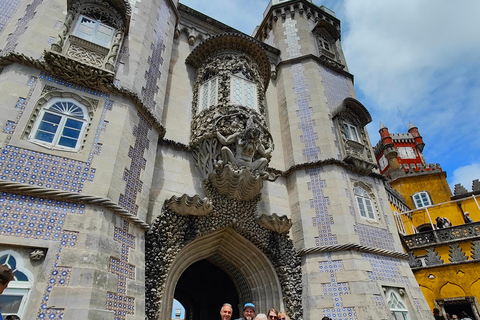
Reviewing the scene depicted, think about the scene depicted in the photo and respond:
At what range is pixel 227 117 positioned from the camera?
384 inches

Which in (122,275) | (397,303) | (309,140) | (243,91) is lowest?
(397,303)

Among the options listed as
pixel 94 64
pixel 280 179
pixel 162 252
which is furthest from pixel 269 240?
pixel 94 64

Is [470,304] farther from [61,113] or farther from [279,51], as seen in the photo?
[61,113]

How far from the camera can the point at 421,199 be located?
81.0 ft

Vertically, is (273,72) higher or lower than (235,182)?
higher

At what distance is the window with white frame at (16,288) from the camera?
476 centimetres

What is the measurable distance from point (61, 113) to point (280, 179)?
726 centimetres

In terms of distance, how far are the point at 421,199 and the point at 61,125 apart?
2606 centimetres

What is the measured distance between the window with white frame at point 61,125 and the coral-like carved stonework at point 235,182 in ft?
12.2

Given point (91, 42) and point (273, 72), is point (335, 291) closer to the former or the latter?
point (91, 42)

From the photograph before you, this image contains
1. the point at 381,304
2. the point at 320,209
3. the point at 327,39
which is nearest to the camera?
the point at 381,304

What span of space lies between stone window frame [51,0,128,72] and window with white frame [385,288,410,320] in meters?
9.88

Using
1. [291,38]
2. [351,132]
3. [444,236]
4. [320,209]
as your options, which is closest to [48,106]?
[320,209]

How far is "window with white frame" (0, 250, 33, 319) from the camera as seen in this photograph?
4.76m
